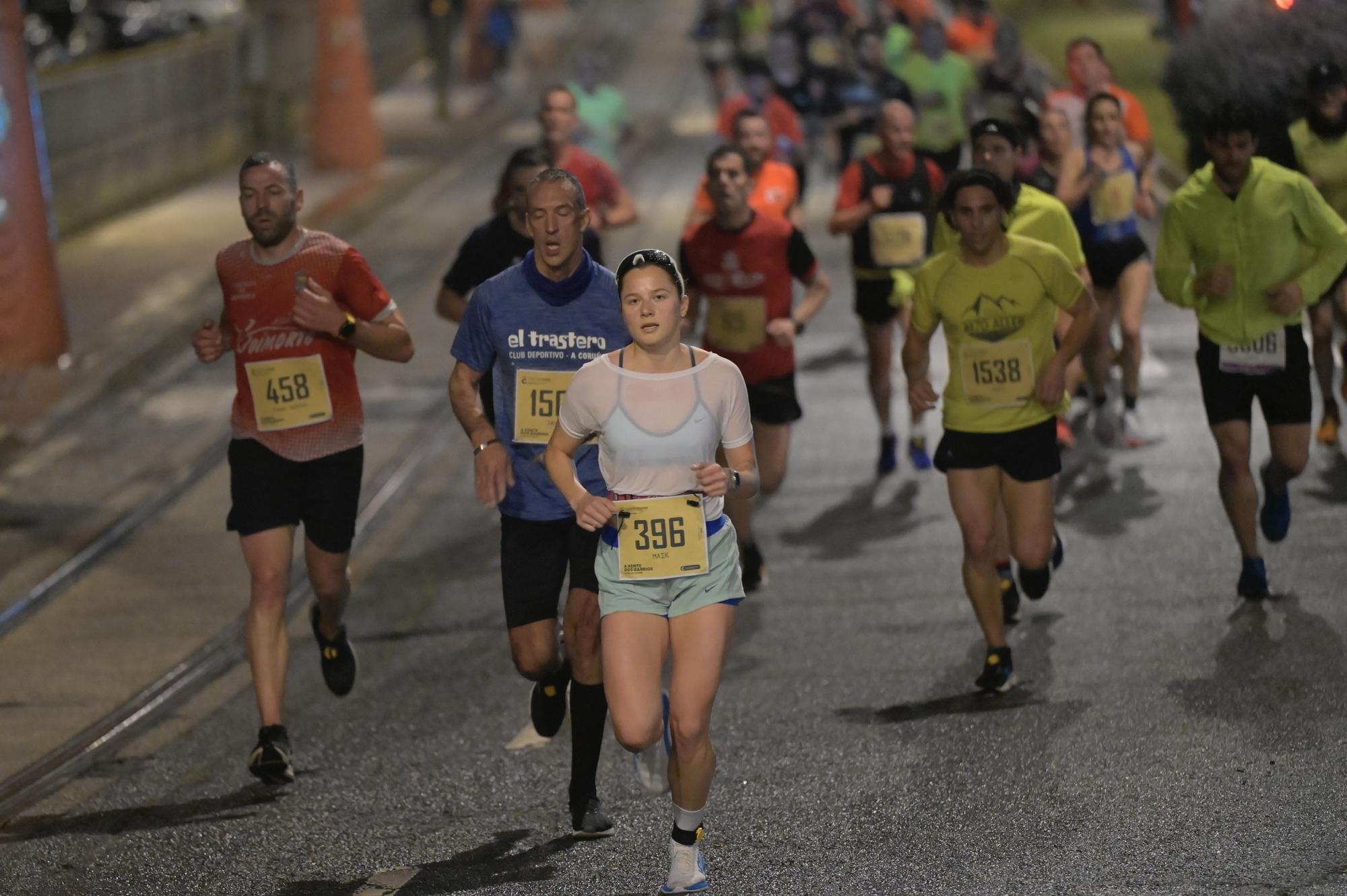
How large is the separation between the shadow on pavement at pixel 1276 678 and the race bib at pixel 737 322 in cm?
243

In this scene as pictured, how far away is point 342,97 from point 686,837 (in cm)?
1952

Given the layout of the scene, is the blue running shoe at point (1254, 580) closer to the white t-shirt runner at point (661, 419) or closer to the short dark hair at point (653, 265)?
the white t-shirt runner at point (661, 419)

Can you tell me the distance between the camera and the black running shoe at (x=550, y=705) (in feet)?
23.9

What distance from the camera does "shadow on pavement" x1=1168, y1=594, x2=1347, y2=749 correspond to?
7.43 metres

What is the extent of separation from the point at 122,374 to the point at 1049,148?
679 cm

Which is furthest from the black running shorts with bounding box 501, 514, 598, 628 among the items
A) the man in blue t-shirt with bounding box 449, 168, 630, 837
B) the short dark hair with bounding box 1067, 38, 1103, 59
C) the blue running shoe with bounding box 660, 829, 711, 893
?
the short dark hair with bounding box 1067, 38, 1103, 59

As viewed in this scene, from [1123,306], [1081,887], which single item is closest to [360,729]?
[1081,887]

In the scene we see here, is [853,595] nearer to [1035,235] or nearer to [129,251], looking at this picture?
[1035,235]

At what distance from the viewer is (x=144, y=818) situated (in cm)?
737

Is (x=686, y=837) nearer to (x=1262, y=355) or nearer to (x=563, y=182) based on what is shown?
(x=563, y=182)

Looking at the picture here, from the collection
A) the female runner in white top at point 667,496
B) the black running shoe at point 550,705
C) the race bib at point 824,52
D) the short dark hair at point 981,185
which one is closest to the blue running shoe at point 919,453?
the short dark hair at point 981,185

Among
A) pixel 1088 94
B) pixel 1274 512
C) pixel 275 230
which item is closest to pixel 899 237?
pixel 1088 94

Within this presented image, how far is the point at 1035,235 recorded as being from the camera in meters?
9.45

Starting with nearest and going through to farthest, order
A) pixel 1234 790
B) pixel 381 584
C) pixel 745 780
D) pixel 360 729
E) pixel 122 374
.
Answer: pixel 1234 790, pixel 745 780, pixel 360 729, pixel 381 584, pixel 122 374
